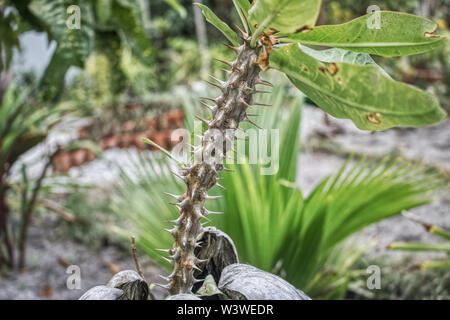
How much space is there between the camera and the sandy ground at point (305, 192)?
4.39 feet

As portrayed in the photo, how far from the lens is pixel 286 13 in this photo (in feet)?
0.82

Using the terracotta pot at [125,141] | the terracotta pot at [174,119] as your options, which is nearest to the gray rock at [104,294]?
the terracotta pot at [125,141]

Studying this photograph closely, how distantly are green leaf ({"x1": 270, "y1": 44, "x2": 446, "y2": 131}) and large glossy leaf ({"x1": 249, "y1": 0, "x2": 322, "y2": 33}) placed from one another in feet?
0.05

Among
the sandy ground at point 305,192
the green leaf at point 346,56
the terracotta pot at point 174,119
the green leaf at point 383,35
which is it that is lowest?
the sandy ground at point 305,192

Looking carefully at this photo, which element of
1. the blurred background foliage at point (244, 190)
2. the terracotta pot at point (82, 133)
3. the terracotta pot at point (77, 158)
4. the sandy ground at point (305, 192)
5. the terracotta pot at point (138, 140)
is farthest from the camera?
the terracotta pot at point (82, 133)

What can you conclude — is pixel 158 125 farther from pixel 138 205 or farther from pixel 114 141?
pixel 138 205

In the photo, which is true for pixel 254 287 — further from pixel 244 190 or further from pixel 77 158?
pixel 77 158

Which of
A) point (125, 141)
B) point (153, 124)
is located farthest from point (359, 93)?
point (153, 124)

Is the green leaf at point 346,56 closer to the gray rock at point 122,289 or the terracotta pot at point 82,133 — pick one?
the gray rock at point 122,289

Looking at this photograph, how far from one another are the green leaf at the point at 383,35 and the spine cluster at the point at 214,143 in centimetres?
4

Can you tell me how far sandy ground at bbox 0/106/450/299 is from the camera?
134 cm
